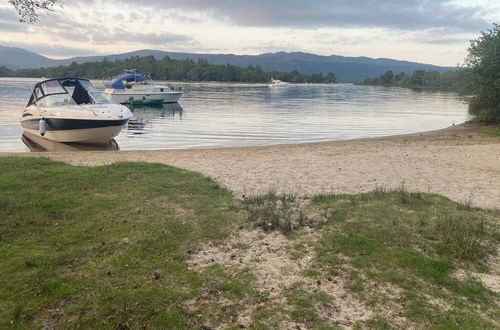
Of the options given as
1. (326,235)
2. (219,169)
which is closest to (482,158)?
(219,169)

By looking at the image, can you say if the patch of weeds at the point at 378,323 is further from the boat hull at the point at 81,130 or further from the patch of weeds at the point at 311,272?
the boat hull at the point at 81,130

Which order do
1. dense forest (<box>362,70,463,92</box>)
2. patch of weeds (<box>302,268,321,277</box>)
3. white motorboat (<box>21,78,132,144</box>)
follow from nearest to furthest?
patch of weeds (<box>302,268,321,277</box>)
white motorboat (<box>21,78,132,144</box>)
dense forest (<box>362,70,463,92</box>)

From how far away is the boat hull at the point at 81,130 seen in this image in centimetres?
1989

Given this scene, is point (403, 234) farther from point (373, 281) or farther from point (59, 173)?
point (59, 173)

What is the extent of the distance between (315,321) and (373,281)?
4.32ft

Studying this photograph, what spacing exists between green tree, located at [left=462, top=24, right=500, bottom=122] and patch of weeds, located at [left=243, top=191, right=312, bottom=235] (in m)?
A: 22.3

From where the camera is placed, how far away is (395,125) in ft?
116

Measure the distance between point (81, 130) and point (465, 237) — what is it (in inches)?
740

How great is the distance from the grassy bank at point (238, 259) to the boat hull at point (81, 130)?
37.1 ft

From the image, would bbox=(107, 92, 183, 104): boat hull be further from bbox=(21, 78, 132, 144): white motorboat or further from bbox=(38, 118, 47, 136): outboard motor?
bbox=(38, 118, 47, 136): outboard motor

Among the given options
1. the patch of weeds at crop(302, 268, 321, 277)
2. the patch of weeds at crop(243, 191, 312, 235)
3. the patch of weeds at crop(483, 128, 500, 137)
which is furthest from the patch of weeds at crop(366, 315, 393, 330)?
the patch of weeds at crop(483, 128, 500, 137)

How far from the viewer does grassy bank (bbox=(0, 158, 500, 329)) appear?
4387 millimetres

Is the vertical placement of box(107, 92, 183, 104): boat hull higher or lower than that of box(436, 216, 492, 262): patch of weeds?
higher

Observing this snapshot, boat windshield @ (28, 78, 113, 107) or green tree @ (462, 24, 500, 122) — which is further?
green tree @ (462, 24, 500, 122)
